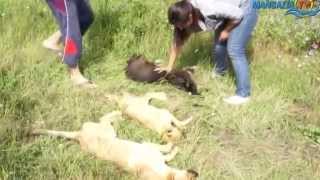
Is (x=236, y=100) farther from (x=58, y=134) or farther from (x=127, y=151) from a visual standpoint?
(x=58, y=134)

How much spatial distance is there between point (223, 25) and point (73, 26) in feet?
3.93

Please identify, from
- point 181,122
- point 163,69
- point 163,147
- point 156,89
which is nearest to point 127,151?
point 163,147

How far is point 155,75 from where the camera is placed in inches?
199

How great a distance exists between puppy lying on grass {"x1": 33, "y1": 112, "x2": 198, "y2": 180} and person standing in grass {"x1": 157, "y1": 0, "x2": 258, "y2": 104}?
94 cm

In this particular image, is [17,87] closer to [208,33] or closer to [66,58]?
[66,58]

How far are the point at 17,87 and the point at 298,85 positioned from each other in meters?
2.29

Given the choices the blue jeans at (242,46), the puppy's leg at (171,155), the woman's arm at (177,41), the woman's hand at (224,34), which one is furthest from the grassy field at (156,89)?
the woman's hand at (224,34)

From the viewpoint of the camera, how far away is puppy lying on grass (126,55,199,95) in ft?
16.3

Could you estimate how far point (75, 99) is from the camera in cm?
468

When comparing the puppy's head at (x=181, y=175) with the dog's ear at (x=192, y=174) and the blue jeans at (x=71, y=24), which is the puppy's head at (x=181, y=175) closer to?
the dog's ear at (x=192, y=174)

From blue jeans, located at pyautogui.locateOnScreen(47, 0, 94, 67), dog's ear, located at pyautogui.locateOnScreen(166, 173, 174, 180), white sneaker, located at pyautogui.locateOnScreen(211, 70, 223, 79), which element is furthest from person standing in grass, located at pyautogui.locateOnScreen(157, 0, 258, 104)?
dog's ear, located at pyautogui.locateOnScreen(166, 173, 174, 180)

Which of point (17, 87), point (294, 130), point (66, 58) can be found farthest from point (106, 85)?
point (294, 130)

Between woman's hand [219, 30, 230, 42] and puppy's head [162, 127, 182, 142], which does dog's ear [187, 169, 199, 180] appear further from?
woman's hand [219, 30, 230, 42]

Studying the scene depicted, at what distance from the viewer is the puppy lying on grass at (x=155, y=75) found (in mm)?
4980
